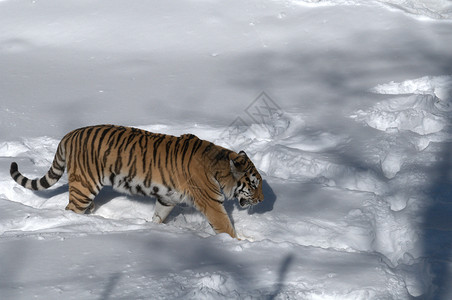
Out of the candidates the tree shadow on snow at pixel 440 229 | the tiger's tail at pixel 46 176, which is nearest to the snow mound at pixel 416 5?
the tree shadow on snow at pixel 440 229

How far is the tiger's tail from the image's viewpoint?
467 cm

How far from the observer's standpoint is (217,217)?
14.4ft

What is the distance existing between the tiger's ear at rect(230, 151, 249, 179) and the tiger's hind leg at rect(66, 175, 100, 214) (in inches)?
40.0

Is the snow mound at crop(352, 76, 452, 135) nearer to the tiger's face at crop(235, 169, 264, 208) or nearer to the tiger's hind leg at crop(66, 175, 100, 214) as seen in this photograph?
the tiger's face at crop(235, 169, 264, 208)

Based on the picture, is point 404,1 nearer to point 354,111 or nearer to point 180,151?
point 354,111

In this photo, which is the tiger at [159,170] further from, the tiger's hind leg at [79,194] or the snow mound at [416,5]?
the snow mound at [416,5]

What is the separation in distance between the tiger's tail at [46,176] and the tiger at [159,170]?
0.09 meters

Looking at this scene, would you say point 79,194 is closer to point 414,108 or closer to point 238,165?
point 238,165

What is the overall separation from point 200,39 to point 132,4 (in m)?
1.41

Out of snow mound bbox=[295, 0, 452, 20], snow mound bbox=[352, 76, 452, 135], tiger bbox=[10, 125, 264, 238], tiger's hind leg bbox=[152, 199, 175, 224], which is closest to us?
tiger bbox=[10, 125, 264, 238]

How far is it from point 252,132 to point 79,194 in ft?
6.78

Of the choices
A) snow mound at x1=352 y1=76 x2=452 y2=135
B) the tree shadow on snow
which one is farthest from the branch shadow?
snow mound at x1=352 y1=76 x2=452 y2=135

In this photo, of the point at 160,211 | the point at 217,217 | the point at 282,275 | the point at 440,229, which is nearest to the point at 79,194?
the point at 160,211

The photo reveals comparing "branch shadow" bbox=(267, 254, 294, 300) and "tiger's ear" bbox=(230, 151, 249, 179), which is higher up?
"tiger's ear" bbox=(230, 151, 249, 179)
